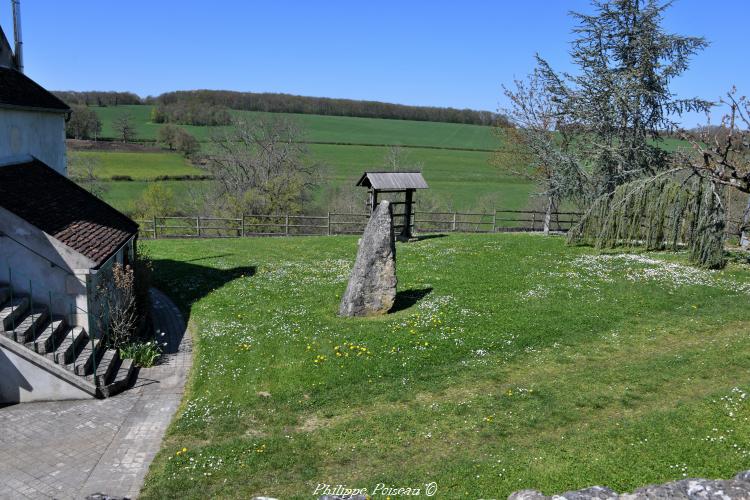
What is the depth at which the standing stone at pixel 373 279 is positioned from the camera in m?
14.9

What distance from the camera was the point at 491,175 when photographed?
67.5 metres

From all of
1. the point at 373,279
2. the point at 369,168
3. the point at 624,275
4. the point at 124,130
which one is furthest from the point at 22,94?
the point at 124,130

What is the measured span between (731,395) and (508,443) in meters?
4.19

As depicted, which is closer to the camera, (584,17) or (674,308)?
(674,308)

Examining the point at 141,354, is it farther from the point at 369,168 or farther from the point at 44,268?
the point at 369,168

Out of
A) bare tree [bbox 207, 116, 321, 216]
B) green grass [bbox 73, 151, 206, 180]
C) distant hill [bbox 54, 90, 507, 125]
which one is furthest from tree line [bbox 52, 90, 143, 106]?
bare tree [bbox 207, 116, 321, 216]

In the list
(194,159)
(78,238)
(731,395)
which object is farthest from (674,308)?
(194,159)

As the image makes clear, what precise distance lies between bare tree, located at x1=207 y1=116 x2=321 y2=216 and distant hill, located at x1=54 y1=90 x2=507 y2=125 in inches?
915

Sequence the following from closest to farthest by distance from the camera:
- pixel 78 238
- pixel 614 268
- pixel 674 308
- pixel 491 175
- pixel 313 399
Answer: pixel 313 399 → pixel 78 238 → pixel 674 308 → pixel 614 268 → pixel 491 175

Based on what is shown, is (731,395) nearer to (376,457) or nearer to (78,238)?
(376,457)

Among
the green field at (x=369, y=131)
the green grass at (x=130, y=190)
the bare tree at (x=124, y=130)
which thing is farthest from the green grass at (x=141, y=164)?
the green field at (x=369, y=131)

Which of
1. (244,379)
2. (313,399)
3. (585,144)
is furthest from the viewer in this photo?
(585,144)

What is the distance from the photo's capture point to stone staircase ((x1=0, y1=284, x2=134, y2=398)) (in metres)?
11.0

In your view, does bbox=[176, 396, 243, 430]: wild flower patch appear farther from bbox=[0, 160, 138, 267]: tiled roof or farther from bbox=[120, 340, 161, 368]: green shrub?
bbox=[0, 160, 138, 267]: tiled roof
